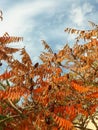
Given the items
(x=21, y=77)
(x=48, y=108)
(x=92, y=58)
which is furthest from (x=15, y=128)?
(x=92, y=58)

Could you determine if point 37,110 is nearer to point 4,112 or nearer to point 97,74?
point 4,112

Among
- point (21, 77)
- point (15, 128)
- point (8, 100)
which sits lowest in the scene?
point (15, 128)

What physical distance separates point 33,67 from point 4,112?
1366 millimetres

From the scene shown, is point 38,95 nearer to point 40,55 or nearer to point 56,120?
point 56,120

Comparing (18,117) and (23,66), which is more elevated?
(23,66)

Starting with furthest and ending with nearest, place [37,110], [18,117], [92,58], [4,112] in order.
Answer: [92,58], [4,112], [18,117], [37,110]

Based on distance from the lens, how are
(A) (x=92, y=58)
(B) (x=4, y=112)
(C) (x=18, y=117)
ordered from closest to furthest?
(C) (x=18, y=117), (B) (x=4, y=112), (A) (x=92, y=58)

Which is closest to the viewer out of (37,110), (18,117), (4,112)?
(37,110)

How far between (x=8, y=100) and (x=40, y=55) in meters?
8.52

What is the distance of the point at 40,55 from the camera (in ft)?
56.3

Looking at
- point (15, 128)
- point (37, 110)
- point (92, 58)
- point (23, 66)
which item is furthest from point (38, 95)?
point (92, 58)

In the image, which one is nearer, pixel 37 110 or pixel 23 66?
pixel 37 110

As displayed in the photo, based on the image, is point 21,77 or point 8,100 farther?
point 21,77

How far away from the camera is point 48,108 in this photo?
8.50 meters
